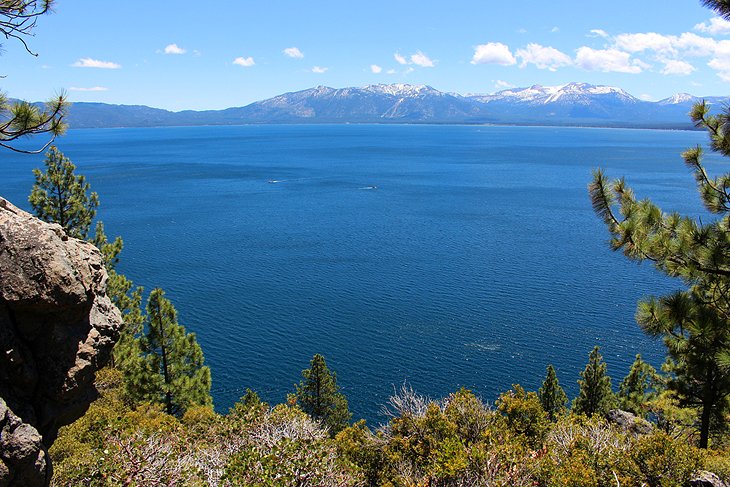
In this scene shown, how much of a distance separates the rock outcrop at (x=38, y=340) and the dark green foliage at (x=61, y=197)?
69.6ft

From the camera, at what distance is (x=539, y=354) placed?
44562 mm

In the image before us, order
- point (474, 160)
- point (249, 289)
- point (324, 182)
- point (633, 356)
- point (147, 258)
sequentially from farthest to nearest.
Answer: point (474, 160) < point (324, 182) < point (147, 258) < point (249, 289) < point (633, 356)

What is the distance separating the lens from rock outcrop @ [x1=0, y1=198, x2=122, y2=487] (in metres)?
8.24

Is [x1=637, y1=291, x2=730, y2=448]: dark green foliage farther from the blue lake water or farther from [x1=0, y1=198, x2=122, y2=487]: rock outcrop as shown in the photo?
the blue lake water

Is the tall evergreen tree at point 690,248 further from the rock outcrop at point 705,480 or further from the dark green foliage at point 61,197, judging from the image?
the dark green foliage at point 61,197

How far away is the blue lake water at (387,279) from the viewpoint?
43.3 meters

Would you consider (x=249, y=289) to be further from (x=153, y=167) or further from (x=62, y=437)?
(x=153, y=167)

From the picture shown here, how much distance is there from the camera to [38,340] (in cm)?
880

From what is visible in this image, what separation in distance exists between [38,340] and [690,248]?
13229 mm

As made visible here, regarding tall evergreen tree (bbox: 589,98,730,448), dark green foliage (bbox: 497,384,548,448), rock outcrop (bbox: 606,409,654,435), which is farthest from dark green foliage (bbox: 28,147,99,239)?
rock outcrop (bbox: 606,409,654,435)

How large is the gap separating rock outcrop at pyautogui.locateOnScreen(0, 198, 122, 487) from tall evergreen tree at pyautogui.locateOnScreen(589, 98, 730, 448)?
38.9 feet

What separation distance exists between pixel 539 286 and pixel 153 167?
135m

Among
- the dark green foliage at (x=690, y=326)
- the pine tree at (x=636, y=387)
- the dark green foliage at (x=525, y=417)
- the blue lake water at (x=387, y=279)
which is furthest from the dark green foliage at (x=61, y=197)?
the pine tree at (x=636, y=387)

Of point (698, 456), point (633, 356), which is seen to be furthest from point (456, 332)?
point (698, 456)
